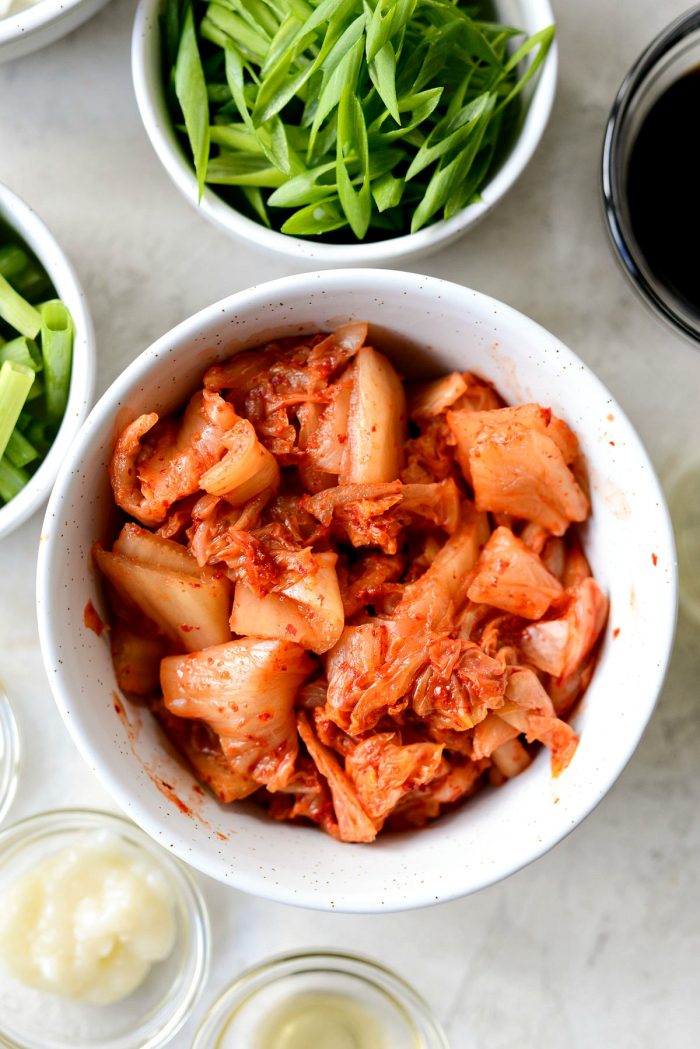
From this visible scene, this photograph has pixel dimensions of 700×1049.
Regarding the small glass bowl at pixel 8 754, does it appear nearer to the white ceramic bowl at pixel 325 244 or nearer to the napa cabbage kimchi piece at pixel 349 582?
the napa cabbage kimchi piece at pixel 349 582

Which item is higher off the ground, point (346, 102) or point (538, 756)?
point (346, 102)

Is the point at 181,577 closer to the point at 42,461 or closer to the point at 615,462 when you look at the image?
the point at 42,461

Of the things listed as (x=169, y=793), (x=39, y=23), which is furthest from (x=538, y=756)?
(x=39, y=23)

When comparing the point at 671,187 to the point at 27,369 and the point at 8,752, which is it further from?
the point at 8,752

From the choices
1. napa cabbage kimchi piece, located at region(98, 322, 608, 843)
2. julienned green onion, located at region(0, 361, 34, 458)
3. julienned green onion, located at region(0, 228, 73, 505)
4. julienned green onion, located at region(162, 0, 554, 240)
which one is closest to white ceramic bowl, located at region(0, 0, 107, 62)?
julienned green onion, located at region(162, 0, 554, 240)

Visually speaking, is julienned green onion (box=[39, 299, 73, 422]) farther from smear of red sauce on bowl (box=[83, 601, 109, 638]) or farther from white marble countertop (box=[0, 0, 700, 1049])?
smear of red sauce on bowl (box=[83, 601, 109, 638])

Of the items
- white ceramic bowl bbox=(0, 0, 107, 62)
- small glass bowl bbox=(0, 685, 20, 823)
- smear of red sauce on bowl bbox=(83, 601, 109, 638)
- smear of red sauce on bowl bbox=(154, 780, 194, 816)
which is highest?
white ceramic bowl bbox=(0, 0, 107, 62)
